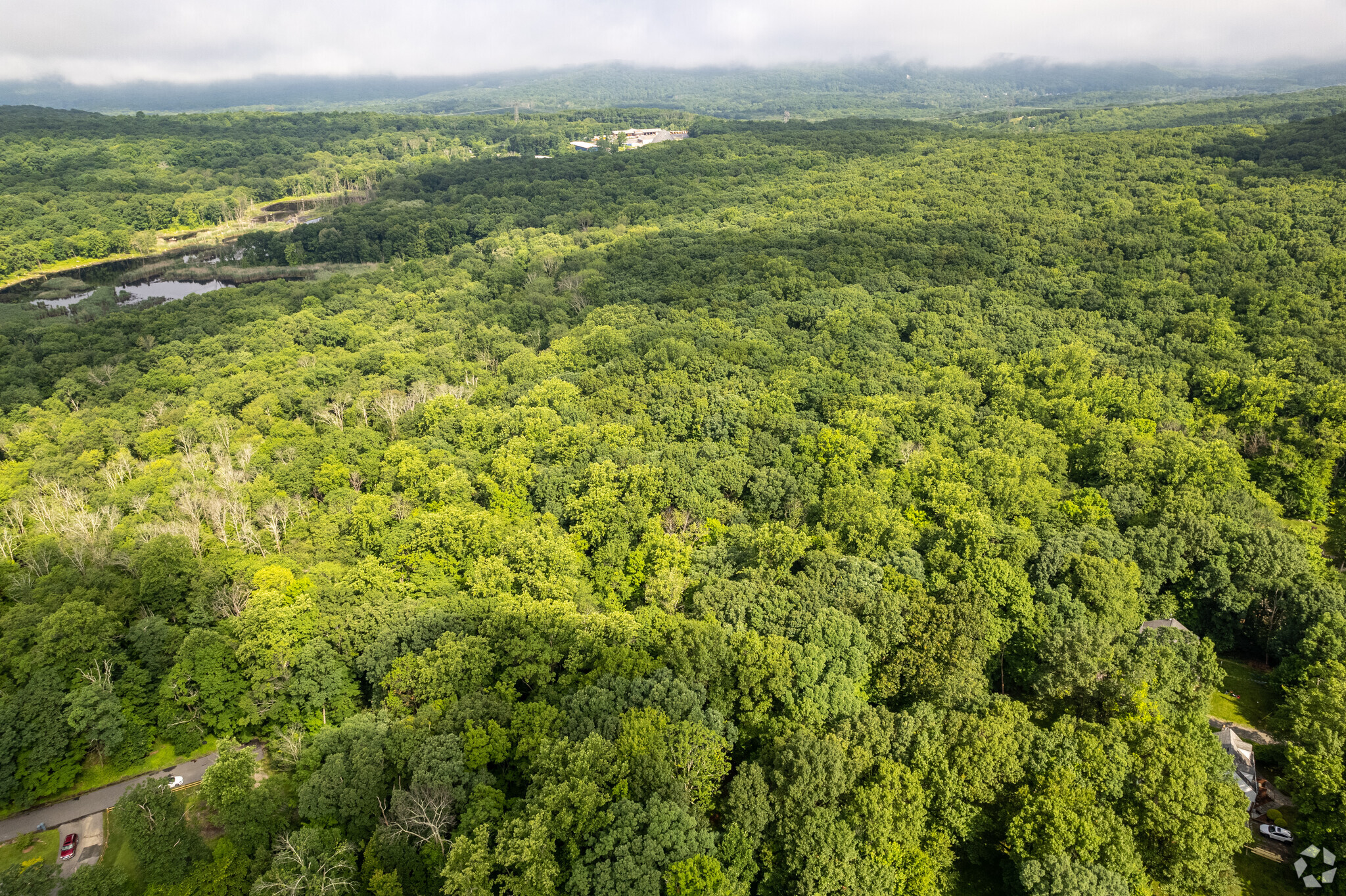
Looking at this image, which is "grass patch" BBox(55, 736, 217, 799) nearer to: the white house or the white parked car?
the white house

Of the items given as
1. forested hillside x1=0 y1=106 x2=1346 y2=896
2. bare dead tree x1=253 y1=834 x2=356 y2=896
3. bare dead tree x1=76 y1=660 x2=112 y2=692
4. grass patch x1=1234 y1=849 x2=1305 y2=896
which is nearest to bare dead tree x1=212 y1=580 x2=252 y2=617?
forested hillside x1=0 y1=106 x2=1346 y2=896

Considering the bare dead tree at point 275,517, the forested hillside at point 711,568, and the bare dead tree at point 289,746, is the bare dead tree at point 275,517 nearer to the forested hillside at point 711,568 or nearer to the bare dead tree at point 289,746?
the forested hillside at point 711,568

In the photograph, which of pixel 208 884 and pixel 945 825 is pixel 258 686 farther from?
pixel 945 825

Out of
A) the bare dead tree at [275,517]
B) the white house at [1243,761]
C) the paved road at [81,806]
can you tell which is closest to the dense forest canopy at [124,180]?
the bare dead tree at [275,517]

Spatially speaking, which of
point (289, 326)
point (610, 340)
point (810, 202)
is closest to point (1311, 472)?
point (610, 340)

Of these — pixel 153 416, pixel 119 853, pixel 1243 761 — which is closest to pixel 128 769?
pixel 119 853

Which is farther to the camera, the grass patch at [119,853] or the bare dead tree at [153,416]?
the bare dead tree at [153,416]
